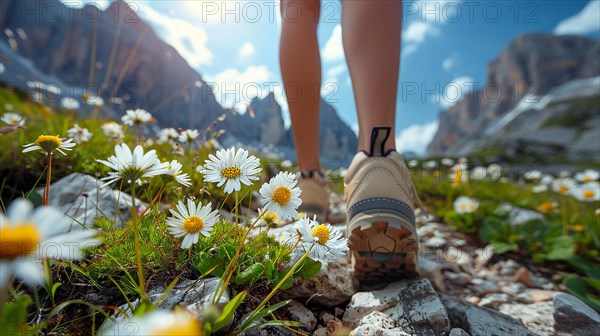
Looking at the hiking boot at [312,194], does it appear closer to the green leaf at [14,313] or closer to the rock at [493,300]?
the rock at [493,300]

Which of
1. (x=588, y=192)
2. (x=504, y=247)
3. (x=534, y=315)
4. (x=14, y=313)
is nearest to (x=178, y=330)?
(x=14, y=313)

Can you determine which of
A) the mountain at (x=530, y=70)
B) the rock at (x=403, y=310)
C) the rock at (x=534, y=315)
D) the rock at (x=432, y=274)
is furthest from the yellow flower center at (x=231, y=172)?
the mountain at (x=530, y=70)

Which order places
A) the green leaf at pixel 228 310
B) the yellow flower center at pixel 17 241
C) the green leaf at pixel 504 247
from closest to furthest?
the yellow flower center at pixel 17 241 < the green leaf at pixel 228 310 < the green leaf at pixel 504 247

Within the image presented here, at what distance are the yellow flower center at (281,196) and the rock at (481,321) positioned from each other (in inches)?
33.4

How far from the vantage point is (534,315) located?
58.2 inches

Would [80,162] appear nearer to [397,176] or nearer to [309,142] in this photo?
[309,142]

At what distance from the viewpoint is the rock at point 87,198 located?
4.99 feet

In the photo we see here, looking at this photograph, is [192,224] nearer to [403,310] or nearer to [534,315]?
[403,310]

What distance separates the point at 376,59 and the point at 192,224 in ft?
3.88

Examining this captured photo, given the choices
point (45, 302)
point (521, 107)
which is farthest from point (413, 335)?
point (521, 107)

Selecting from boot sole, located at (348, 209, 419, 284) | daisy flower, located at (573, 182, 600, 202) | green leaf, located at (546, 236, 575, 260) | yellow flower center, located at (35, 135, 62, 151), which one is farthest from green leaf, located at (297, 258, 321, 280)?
daisy flower, located at (573, 182, 600, 202)

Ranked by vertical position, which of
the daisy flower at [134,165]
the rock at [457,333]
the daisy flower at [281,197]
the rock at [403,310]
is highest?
the daisy flower at [134,165]

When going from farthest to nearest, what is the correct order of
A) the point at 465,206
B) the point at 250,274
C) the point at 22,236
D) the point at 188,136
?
the point at 465,206
the point at 188,136
the point at 250,274
the point at 22,236

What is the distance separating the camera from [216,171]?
96cm
